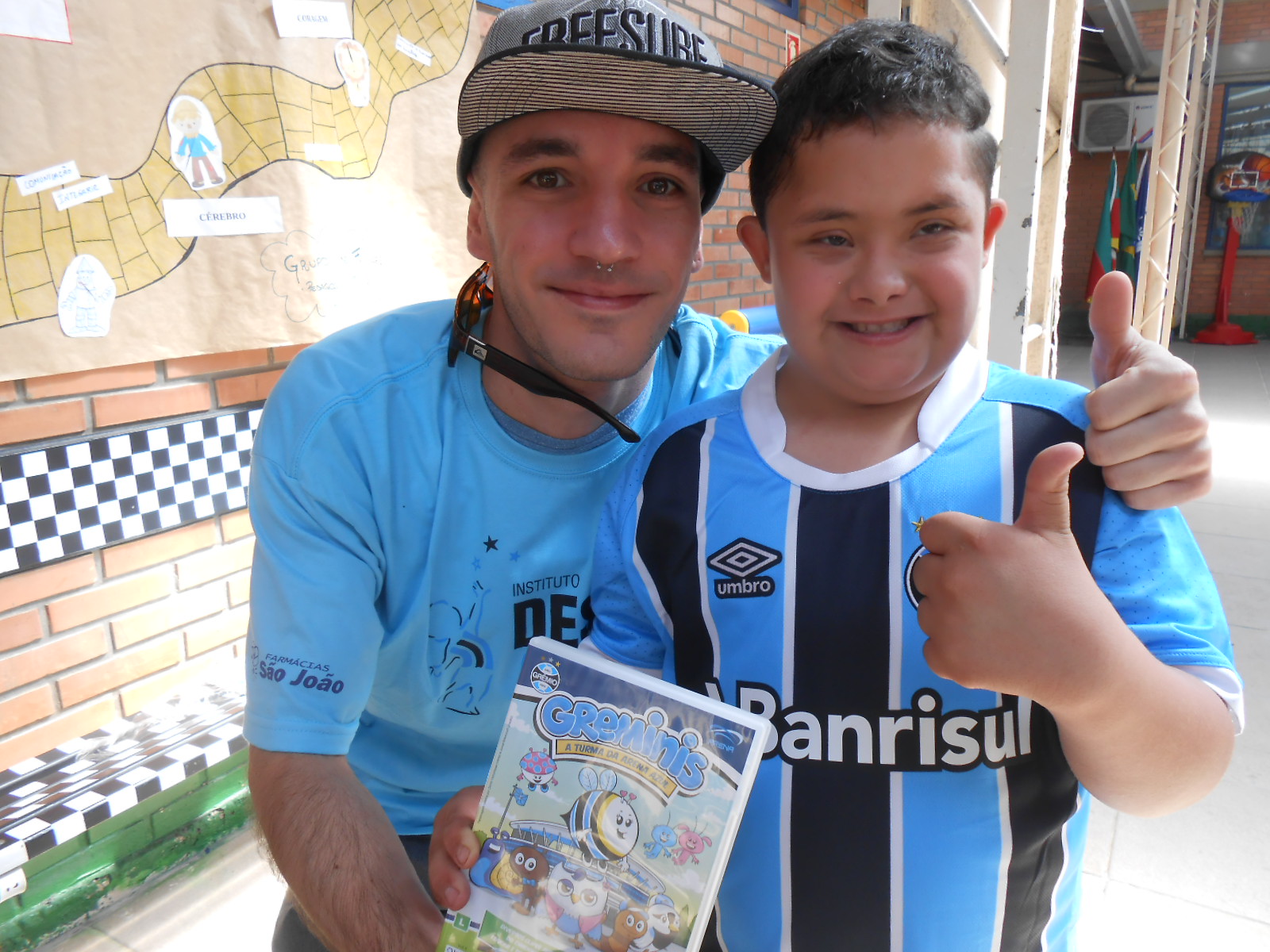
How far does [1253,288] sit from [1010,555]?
608 inches

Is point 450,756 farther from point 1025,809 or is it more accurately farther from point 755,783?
point 1025,809

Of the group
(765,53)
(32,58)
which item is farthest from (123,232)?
(765,53)

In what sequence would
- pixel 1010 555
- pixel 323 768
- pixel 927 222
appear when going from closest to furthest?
pixel 1010 555 → pixel 927 222 → pixel 323 768

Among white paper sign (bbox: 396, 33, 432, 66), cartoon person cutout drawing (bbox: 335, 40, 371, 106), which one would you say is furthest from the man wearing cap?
white paper sign (bbox: 396, 33, 432, 66)

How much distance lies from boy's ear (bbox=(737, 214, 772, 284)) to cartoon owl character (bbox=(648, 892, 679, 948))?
0.82 meters

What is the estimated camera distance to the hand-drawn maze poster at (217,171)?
2006 mm

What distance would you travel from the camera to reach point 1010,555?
0.83m

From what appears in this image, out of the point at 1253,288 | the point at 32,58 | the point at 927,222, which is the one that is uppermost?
the point at 32,58

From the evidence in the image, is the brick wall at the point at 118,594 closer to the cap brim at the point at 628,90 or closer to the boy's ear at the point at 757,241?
the cap brim at the point at 628,90

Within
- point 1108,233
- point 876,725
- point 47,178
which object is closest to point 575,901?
point 876,725

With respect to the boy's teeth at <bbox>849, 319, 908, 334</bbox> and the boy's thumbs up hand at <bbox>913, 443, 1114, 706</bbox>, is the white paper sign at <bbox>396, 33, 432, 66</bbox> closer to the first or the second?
the boy's teeth at <bbox>849, 319, 908, 334</bbox>

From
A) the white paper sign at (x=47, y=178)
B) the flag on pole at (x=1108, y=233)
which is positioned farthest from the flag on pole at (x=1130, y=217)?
the white paper sign at (x=47, y=178)

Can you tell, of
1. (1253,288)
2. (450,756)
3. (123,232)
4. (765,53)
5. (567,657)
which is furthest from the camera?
(1253,288)

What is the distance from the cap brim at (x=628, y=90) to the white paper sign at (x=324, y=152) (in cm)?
150
